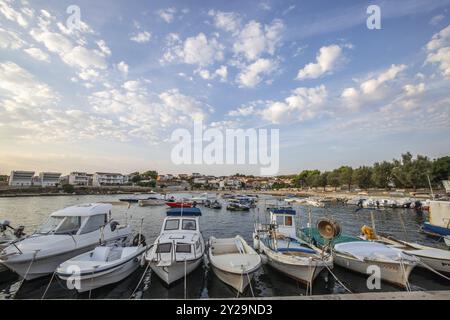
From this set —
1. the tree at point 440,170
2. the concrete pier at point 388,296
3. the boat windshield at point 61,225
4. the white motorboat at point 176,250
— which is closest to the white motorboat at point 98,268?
the white motorboat at point 176,250

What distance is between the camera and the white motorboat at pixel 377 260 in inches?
379

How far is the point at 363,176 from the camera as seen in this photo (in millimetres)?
86625

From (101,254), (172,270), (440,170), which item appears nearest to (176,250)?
(172,270)

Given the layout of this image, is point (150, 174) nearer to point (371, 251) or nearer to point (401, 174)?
point (401, 174)

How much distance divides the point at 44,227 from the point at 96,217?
2488mm

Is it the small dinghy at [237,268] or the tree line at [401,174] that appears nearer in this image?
the small dinghy at [237,268]

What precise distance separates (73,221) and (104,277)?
4.94 meters

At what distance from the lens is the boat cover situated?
1009 centimetres

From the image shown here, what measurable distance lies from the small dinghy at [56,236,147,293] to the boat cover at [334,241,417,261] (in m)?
10.7

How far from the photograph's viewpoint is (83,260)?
998cm

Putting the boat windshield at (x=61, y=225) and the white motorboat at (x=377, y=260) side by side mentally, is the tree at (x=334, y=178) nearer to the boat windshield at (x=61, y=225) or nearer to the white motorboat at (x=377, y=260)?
the white motorboat at (x=377, y=260)

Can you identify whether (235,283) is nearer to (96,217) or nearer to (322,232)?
(322,232)

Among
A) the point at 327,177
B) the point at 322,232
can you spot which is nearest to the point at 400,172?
the point at 327,177

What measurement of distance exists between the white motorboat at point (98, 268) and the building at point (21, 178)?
136347 millimetres
